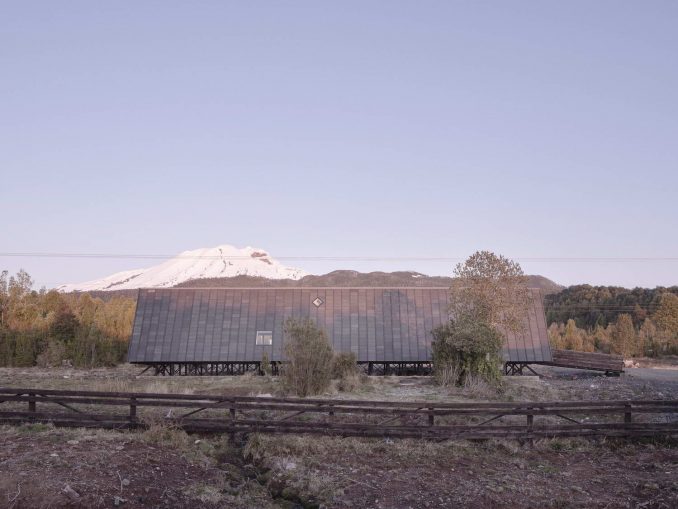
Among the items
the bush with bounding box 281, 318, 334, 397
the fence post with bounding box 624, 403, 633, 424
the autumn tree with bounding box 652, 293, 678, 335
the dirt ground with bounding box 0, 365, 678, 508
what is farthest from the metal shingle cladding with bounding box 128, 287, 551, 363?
the autumn tree with bounding box 652, 293, 678, 335

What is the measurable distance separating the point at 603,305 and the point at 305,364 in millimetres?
88493

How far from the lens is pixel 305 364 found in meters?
21.9

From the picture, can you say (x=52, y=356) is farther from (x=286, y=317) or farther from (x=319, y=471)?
(x=319, y=471)

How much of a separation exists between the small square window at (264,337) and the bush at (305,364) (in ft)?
45.9

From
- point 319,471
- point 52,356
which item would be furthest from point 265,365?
point 319,471

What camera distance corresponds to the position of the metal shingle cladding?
35562 mm

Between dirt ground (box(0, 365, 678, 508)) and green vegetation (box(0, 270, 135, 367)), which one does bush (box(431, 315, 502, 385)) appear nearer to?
dirt ground (box(0, 365, 678, 508))

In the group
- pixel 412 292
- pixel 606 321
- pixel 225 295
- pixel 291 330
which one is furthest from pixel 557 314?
pixel 291 330

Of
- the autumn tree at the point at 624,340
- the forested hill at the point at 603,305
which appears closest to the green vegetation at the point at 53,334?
the autumn tree at the point at 624,340

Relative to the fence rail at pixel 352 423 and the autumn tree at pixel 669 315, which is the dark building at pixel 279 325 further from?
the autumn tree at pixel 669 315

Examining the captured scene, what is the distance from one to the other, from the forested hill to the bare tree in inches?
2476

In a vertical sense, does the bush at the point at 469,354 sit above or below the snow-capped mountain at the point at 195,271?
below

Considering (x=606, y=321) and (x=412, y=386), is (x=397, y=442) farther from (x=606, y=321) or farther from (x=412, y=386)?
(x=606, y=321)

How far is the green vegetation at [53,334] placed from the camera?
44.0 metres
